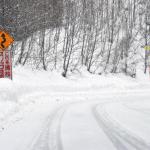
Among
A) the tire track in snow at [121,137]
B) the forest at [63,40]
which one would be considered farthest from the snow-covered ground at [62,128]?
the forest at [63,40]

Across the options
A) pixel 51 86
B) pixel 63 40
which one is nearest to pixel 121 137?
pixel 51 86

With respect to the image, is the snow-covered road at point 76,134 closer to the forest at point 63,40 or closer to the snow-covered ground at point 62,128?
the snow-covered ground at point 62,128

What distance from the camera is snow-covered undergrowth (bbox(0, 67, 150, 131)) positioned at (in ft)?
59.0

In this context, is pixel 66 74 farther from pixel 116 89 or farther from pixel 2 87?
pixel 2 87

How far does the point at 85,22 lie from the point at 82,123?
25.9 m

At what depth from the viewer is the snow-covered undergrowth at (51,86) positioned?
59.0 ft

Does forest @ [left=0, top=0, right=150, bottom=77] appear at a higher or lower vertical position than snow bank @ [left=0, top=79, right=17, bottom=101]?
higher

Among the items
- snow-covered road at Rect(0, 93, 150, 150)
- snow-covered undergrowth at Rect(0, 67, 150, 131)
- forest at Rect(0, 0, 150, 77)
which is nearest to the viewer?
snow-covered road at Rect(0, 93, 150, 150)

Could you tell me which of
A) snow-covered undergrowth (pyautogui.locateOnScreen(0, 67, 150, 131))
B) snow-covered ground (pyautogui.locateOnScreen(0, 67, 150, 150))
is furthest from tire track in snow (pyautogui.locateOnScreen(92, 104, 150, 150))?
snow-covered undergrowth (pyautogui.locateOnScreen(0, 67, 150, 131))

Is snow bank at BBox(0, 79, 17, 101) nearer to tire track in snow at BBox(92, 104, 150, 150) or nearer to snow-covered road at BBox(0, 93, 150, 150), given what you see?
snow-covered road at BBox(0, 93, 150, 150)

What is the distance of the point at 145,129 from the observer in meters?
10.8

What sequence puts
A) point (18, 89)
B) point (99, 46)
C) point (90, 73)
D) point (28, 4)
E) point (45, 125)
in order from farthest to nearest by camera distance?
1. point (99, 46)
2. point (90, 73)
3. point (28, 4)
4. point (18, 89)
5. point (45, 125)

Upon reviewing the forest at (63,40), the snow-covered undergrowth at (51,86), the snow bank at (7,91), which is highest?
the forest at (63,40)

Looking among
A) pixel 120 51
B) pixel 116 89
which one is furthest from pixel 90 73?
pixel 120 51
